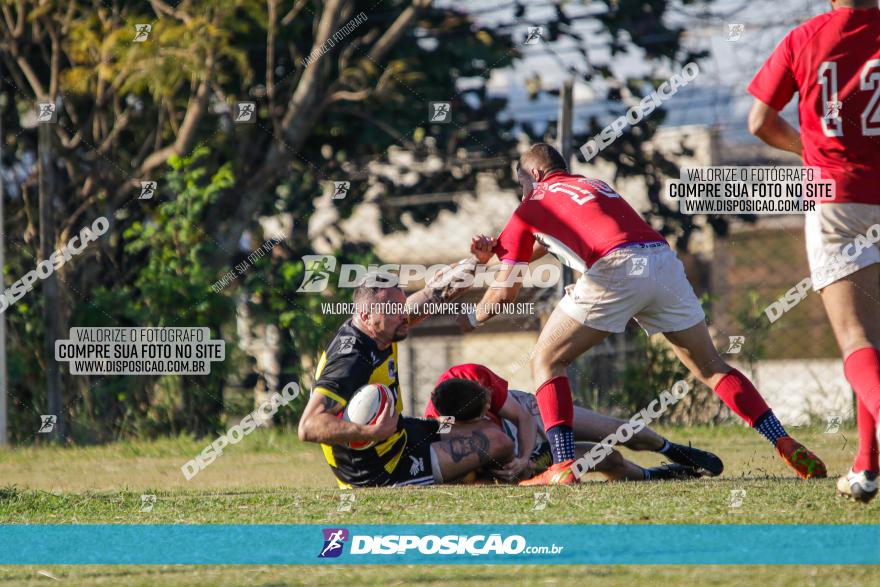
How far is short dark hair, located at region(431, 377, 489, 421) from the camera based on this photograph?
234 inches

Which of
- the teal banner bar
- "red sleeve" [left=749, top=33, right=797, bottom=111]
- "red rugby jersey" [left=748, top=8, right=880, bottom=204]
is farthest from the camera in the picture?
"red sleeve" [left=749, top=33, right=797, bottom=111]

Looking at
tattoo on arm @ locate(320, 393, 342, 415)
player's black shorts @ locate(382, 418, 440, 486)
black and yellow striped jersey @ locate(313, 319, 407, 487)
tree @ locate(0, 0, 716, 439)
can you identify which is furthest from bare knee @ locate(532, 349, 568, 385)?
tree @ locate(0, 0, 716, 439)

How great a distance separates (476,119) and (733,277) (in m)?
4.36

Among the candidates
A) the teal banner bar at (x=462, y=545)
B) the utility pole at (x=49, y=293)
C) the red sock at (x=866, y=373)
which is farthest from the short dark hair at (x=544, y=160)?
the utility pole at (x=49, y=293)

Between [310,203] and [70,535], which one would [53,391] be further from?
[70,535]

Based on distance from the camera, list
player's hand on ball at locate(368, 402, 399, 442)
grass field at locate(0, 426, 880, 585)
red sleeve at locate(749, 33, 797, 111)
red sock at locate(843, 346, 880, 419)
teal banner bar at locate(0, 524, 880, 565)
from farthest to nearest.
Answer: player's hand on ball at locate(368, 402, 399, 442), red sleeve at locate(749, 33, 797, 111), red sock at locate(843, 346, 880, 419), teal banner bar at locate(0, 524, 880, 565), grass field at locate(0, 426, 880, 585)

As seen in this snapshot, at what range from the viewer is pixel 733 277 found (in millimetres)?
14688

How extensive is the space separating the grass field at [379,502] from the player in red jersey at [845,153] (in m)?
0.53

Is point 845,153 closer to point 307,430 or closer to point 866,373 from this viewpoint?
point 866,373

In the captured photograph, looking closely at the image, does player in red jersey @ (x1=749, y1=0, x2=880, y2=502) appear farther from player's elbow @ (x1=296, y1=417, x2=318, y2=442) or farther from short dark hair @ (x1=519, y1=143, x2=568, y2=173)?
player's elbow @ (x1=296, y1=417, x2=318, y2=442)

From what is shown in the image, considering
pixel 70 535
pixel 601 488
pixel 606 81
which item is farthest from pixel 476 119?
pixel 70 535

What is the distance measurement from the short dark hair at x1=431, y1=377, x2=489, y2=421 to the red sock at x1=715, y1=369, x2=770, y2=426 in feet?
3.98

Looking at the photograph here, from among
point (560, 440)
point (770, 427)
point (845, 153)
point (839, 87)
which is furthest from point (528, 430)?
point (839, 87)

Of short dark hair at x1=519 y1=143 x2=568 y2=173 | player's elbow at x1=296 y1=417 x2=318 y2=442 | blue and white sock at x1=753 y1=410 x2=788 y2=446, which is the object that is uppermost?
short dark hair at x1=519 y1=143 x2=568 y2=173
